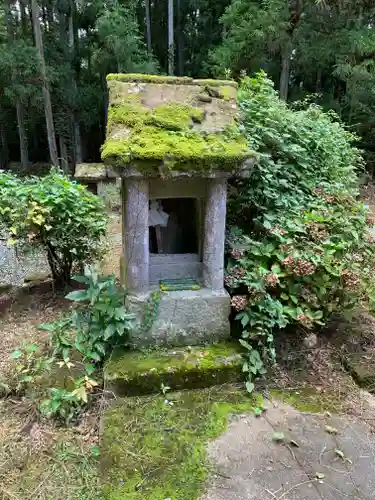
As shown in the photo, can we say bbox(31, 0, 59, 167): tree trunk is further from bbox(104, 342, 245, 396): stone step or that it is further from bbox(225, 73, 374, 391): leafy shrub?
bbox(104, 342, 245, 396): stone step

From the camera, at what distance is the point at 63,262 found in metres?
4.61

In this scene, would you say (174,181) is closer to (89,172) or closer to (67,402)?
(67,402)

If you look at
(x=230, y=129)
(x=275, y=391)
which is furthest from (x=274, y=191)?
(x=275, y=391)

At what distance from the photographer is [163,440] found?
2.50m

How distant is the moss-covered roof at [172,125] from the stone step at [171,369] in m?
1.49

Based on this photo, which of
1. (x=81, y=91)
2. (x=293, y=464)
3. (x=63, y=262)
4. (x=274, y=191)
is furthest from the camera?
(x=81, y=91)

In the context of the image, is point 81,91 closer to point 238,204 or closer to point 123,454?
point 238,204

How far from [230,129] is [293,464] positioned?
2.41 metres

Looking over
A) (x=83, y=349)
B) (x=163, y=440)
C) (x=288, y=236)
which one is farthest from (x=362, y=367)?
(x=83, y=349)

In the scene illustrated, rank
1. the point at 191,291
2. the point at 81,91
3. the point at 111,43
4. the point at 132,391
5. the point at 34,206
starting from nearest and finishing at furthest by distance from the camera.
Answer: the point at 132,391 → the point at 191,291 → the point at 34,206 → the point at 111,43 → the point at 81,91

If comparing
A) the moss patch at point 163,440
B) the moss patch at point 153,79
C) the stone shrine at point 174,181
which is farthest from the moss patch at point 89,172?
the moss patch at point 163,440

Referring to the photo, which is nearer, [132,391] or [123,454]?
[123,454]

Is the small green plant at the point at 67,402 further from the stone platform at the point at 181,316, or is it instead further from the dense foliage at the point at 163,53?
the dense foliage at the point at 163,53

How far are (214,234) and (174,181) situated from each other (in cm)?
54
